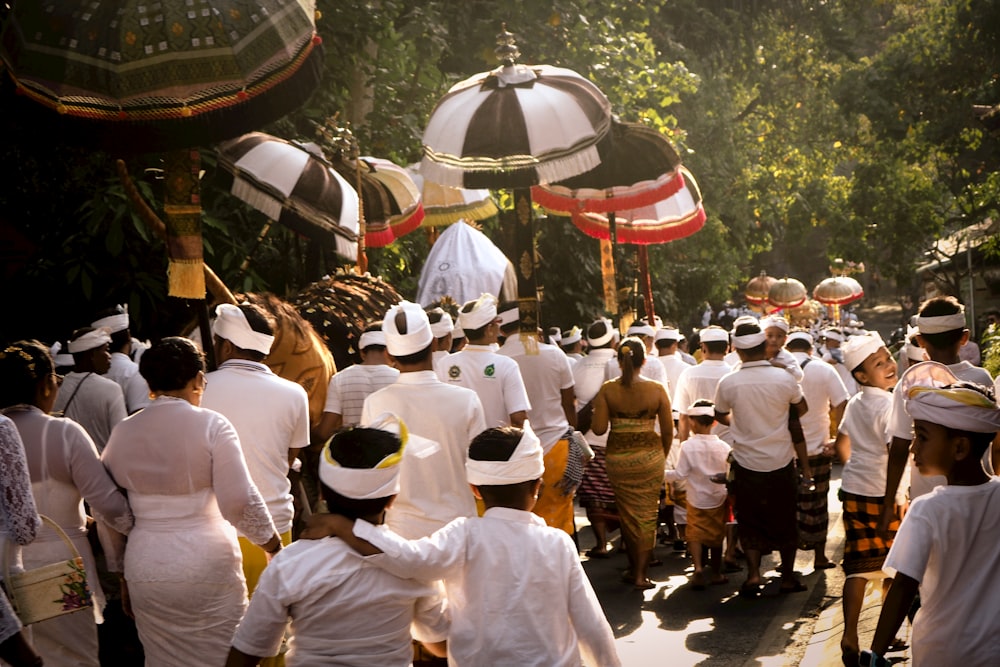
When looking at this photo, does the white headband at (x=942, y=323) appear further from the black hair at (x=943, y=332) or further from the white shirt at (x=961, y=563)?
the white shirt at (x=961, y=563)

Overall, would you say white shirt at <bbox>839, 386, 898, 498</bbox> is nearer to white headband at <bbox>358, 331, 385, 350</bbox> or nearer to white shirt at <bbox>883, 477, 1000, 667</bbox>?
white headband at <bbox>358, 331, 385, 350</bbox>

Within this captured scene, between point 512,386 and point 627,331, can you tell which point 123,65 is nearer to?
point 512,386

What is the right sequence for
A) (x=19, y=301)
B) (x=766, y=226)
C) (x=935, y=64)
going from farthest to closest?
(x=766, y=226) → (x=935, y=64) → (x=19, y=301)

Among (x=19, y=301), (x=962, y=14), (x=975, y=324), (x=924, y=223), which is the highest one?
(x=962, y=14)

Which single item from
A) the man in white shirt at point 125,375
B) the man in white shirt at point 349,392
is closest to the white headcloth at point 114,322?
the man in white shirt at point 125,375

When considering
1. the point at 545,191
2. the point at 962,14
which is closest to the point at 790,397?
the point at 545,191

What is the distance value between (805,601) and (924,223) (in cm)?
2144

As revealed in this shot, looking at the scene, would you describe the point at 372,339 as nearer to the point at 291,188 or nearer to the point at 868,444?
the point at 291,188

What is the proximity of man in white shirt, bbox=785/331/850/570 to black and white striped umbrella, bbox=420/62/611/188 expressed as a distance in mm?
3301

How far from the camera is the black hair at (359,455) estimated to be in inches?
161

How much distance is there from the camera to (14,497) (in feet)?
16.0

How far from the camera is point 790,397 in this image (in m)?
9.84

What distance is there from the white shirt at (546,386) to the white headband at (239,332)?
3.40 metres

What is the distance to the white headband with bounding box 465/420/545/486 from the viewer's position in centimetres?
439
